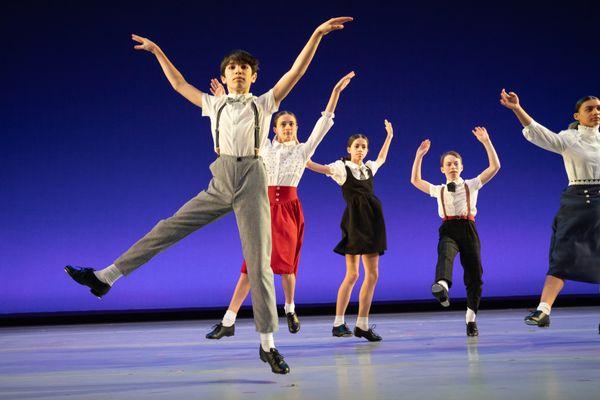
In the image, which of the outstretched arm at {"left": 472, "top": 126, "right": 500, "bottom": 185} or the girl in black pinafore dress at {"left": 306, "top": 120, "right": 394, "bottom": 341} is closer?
the girl in black pinafore dress at {"left": 306, "top": 120, "right": 394, "bottom": 341}

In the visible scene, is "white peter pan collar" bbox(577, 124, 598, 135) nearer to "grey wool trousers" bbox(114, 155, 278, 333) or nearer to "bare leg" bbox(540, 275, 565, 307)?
"bare leg" bbox(540, 275, 565, 307)

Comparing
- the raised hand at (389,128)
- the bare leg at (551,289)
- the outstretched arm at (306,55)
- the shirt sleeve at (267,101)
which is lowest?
the bare leg at (551,289)

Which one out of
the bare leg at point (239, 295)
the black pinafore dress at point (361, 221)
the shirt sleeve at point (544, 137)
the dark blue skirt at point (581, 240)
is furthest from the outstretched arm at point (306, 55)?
the dark blue skirt at point (581, 240)

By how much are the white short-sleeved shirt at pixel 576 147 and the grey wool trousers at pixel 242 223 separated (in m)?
1.89

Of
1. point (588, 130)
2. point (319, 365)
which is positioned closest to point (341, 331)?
point (319, 365)

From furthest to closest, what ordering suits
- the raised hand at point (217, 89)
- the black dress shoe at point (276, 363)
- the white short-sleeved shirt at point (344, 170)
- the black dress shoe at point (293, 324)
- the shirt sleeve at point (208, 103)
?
the white short-sleeved shirt at point (344, 170) → the black dress shoe at point (293, 324) → the raised hand at point (217, 89) → the shirt sleeve at point (208, 103) → the black dress shoe at point (276, 363)

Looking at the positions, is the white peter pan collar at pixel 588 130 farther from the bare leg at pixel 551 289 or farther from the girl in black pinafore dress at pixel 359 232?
the girl in black pinafore dress at pixel 359 232

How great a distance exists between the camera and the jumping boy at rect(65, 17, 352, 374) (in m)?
2.81

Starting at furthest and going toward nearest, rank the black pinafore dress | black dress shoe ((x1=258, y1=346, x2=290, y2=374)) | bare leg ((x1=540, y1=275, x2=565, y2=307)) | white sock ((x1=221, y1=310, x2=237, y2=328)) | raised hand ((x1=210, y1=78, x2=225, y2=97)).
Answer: the black pinafore dress, white sock ((x1=221, y1=310, x2=237, y2=328)), bare leg ((x1=540, y1=275, x2=565, y2=307)), raised hand ((x1=210, y1=78, x2=225, y2=97)), black dress shoe ((x1=258, y1=346, x2=290, y2=374))

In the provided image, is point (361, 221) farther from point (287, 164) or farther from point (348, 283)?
point (287, 164)

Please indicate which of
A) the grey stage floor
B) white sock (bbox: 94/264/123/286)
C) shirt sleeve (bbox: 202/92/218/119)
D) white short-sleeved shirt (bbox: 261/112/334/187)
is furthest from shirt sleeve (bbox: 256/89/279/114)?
white short-sleeved shirt (bbox: 261/112/334/187)

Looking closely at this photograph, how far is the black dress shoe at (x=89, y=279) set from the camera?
9.30 ft

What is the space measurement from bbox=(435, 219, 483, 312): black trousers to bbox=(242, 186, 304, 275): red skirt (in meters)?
0.89

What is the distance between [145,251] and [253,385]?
0.70 metres
